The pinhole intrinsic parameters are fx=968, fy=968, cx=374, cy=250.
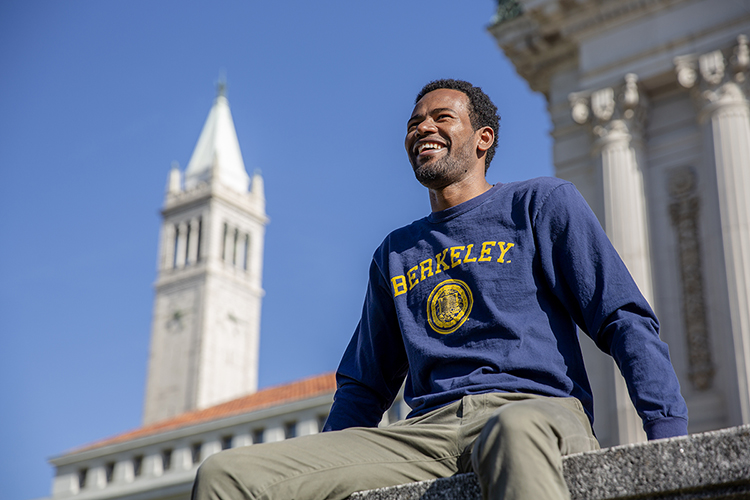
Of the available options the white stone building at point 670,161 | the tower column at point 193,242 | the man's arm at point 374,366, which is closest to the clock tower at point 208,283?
the tower column at point 193,242

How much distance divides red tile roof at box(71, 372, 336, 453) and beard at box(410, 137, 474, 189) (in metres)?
31.8

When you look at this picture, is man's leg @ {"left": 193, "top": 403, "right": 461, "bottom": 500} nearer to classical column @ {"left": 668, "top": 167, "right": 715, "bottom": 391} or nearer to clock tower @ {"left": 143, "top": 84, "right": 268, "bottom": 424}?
classical column @ {"left": 668, "top": 167, "right": 715, "bottom": 391}

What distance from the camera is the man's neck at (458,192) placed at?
3.39 metres

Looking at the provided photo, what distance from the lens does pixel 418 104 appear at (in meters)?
3.54

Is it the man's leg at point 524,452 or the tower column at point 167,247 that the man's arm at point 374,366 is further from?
the tower column at point 167,247

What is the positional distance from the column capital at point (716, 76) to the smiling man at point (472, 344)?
10478mm

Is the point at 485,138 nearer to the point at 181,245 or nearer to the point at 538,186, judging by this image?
the point at 538,186

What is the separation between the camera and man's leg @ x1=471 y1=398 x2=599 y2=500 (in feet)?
7.26

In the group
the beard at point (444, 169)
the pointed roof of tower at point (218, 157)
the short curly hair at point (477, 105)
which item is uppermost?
the pointed roof of tower at point (218, 157)

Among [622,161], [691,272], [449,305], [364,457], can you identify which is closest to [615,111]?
[622,161]

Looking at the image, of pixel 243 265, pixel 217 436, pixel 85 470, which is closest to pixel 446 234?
pixel 217 436

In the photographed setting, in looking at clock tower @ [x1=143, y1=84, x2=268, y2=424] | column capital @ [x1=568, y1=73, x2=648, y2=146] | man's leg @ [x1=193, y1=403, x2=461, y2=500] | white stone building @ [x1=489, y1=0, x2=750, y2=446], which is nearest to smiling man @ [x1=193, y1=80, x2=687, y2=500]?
man's leg @ [x1=193, y1=403, x2=461, y2=500]

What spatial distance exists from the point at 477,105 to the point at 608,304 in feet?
3.25

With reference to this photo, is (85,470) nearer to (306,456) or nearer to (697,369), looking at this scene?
(697,369)
